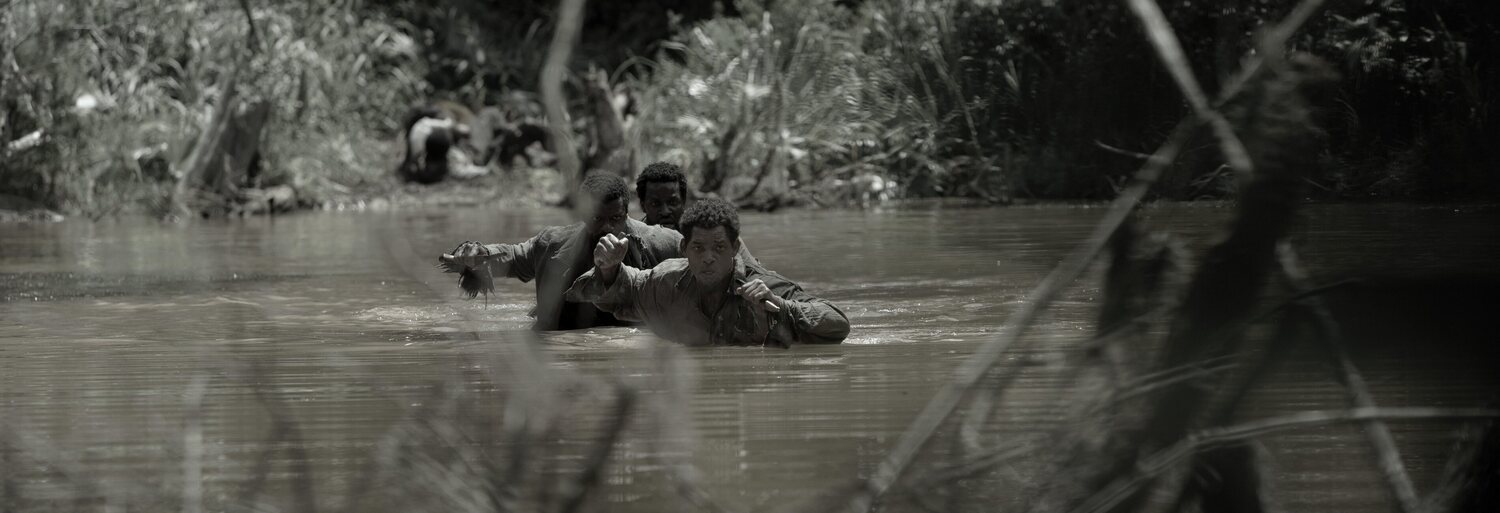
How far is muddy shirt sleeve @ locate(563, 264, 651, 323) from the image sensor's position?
812 centimetres

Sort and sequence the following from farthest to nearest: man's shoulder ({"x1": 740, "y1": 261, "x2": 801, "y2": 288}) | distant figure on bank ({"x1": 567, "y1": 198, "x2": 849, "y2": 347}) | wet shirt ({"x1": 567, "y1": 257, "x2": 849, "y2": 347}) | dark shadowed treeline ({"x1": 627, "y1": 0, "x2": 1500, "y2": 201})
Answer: man's shoulder ({"x1": 740, "y1": 261, "x2": 801, "y2": 288}) < wet shirt ({"x1": 567, "y1": 257, "x2": 849, "y2": 347}) < distant figure on bank ({"x1": 567, "y1": 198, "x2": 849, "y2": 347}) < dark shadowed treeline ({"x1": 627, "y1": 0, "x2": 1500, "y2": 201})

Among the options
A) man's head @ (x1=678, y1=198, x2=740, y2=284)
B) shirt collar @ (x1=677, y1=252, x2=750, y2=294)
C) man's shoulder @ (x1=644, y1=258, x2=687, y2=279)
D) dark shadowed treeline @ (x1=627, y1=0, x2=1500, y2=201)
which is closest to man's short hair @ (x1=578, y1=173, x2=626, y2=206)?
man's shoulder @ (x1=644, y1=258, x2=687, y2=279)

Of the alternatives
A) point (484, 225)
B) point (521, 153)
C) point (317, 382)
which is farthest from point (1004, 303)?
point (521, 153)

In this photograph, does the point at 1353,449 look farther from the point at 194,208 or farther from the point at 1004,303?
the point at 194,208

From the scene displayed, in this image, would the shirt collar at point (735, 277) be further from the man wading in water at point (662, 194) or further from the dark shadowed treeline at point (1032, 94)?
the dark shadowed treeline at point (1032, 94)

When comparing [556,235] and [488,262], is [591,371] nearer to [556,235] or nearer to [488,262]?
[488,262]

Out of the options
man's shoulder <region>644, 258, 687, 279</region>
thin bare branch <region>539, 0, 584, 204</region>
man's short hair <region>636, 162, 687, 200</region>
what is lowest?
man's shoulder <region>644, 258, 687, 279</region>

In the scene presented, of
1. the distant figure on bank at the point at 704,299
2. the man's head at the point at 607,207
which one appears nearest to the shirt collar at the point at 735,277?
the distant figure on bank at the point at 704,299

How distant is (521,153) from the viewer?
91.8 feet

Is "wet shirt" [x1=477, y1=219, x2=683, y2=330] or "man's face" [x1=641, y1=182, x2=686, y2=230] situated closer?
"wet shirt" [x1=477, y1=219, x2=683, y2=330]

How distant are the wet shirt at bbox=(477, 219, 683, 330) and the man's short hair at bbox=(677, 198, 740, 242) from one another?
782 millimetres

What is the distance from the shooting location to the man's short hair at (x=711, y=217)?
7.80m

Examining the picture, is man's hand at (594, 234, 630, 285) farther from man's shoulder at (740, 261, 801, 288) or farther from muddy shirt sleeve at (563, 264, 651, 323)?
man's shoulder at (740, 261, 801, 288)

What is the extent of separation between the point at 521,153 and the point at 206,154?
5589mm
